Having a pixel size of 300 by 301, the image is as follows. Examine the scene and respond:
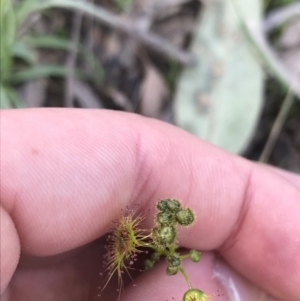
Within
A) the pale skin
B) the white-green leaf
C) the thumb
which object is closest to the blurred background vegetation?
the white-green leaf

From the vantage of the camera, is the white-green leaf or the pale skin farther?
the white-green leaf

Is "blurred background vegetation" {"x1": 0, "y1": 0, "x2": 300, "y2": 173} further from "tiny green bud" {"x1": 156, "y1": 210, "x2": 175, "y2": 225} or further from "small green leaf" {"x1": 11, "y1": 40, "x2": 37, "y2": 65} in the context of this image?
"tiny green bud" {"x1": 156, "y1": 210, "x2": 175, "y2": 225}

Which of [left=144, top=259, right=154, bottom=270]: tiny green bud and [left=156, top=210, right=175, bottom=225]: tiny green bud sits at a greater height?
[left=156, top=210, right=175, bottom=225]: tiny green bud

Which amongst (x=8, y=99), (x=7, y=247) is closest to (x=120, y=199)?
(x=7, y=247)

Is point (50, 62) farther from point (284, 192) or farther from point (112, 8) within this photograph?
point (284, 192)

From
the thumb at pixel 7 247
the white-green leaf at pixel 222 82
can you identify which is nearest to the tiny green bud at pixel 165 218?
the thumb at pixel 7 247

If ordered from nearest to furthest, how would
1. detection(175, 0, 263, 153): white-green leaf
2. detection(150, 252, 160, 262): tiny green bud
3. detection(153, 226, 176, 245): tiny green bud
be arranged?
detection(153, 226, 176, 245): tiny green bud < detection(150, 252, 160, 262): tiny green bud < detection(175, 0, 263, 153): white-green leaf

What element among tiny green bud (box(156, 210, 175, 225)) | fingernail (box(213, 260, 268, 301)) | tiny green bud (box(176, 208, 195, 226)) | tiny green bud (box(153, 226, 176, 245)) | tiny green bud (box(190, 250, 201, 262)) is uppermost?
tiny green bud (box(176, 208, 195, 226))
